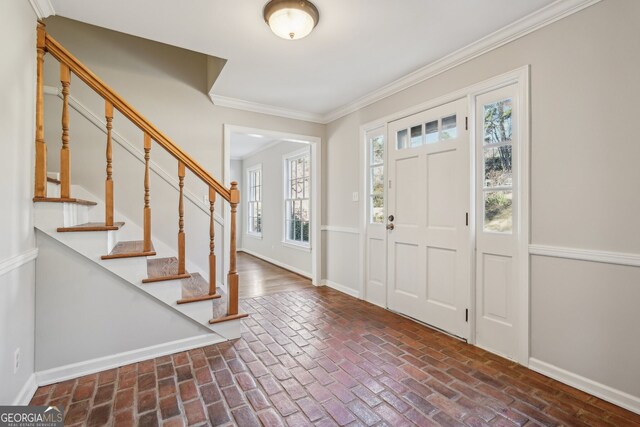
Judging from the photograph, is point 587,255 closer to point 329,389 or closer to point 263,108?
point 329,389

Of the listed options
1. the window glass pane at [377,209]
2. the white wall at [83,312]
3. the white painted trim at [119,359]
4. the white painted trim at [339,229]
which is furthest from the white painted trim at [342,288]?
the white wall at [83,312]

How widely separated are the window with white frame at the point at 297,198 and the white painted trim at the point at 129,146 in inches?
84.9

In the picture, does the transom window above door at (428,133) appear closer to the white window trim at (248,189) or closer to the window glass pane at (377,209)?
the window glass pane at (377,209)

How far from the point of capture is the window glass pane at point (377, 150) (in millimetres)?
3596

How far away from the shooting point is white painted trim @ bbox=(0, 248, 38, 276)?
4.97 feet

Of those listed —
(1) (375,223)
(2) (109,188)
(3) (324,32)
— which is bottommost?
(1) (375,223)

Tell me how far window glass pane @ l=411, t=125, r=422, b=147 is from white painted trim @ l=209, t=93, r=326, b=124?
1694mm

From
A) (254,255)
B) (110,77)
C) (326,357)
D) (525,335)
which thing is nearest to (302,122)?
(110,77)

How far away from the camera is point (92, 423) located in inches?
Result: 64.2

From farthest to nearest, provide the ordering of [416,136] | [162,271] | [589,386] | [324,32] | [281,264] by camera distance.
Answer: [281,264]
[416,136]
[162,271]
[324,32]
[589,386]

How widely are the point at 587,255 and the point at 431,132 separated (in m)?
1.61

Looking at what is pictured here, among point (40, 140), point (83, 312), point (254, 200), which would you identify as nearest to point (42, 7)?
point (40, 140)

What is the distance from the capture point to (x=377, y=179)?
366 cm

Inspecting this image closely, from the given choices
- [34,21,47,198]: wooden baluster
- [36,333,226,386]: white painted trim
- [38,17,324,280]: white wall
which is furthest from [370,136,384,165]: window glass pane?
[34,21,47,198]: wooden baluster
